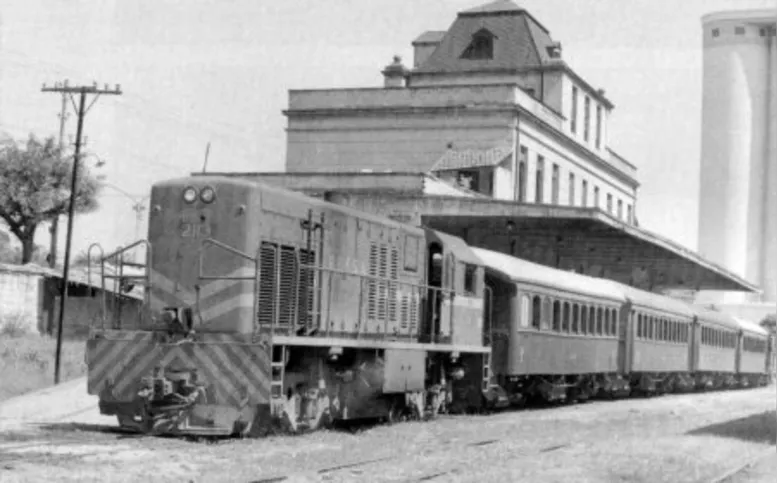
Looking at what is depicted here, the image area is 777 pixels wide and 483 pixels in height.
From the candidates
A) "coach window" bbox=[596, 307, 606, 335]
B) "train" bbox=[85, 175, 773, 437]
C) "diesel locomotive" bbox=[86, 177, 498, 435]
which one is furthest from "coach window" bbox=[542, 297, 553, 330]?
"diesel locomotive" bbox=[86, 177, 498, 435]

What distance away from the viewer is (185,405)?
53.4 feet

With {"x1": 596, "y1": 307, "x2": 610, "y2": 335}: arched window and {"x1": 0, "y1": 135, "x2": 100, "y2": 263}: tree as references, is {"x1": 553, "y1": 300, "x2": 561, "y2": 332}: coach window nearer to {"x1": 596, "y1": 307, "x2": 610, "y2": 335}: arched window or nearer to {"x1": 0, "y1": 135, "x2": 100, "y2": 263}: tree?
{"x1": 596, "y1": 307, "x2": 610, "y2": 335}: arched window

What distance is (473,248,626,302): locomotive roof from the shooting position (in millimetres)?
24859

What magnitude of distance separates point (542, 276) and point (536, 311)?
1255 millimetres

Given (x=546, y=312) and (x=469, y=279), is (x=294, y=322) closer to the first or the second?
(x=469, y=279)

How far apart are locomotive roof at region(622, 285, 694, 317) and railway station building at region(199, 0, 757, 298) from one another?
77.1 inches

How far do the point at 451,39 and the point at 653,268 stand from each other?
67.7 feet

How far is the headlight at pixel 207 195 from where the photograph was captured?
56.5 ft

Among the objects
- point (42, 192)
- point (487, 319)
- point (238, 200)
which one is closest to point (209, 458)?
point (238, 200)

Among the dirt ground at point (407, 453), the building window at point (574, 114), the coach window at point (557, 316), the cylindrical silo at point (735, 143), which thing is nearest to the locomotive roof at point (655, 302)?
the coach window at point (557, 316)

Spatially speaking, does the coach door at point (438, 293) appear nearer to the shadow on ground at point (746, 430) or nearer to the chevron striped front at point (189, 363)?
the shadow on ground at point (746, 430)

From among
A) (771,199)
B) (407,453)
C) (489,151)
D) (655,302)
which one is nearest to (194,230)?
(407,453)

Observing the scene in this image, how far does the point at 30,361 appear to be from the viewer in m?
34.5

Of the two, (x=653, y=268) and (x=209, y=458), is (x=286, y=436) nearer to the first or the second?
(x=209, y=458)
